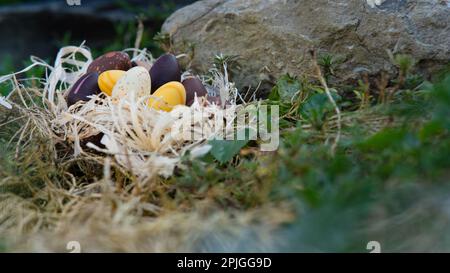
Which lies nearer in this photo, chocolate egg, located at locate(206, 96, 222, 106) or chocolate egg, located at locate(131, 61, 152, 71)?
chocolate egg, located at locate(206, 96, 222, 106)

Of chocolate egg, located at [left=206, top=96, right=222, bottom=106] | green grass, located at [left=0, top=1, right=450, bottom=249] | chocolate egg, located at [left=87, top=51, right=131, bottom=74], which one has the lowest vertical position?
green grass, located at [left=0, top=1, right=450, bottom=249]

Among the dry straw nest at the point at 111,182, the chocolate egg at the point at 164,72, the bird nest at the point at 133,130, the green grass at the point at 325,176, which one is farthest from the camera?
the chocolate egg at the point at 164,72

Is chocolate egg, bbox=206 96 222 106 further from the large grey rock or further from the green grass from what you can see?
the large grey rock

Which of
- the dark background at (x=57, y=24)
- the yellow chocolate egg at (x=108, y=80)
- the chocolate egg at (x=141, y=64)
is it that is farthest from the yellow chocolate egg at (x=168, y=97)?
the dark background at (x=57, y=24)

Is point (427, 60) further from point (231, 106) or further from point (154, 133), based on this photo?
point (154, 133)

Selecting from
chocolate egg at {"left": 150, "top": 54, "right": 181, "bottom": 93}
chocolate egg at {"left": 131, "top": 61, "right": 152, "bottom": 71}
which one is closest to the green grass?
chocolate egg at {"left": 150, "top": 54, "right": 181, "bottom": 93}

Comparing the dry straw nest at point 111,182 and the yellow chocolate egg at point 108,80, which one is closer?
the dry straw nest at point 111,182

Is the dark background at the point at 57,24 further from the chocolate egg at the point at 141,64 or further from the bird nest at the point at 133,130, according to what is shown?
the bird nest at the point at 133,130
